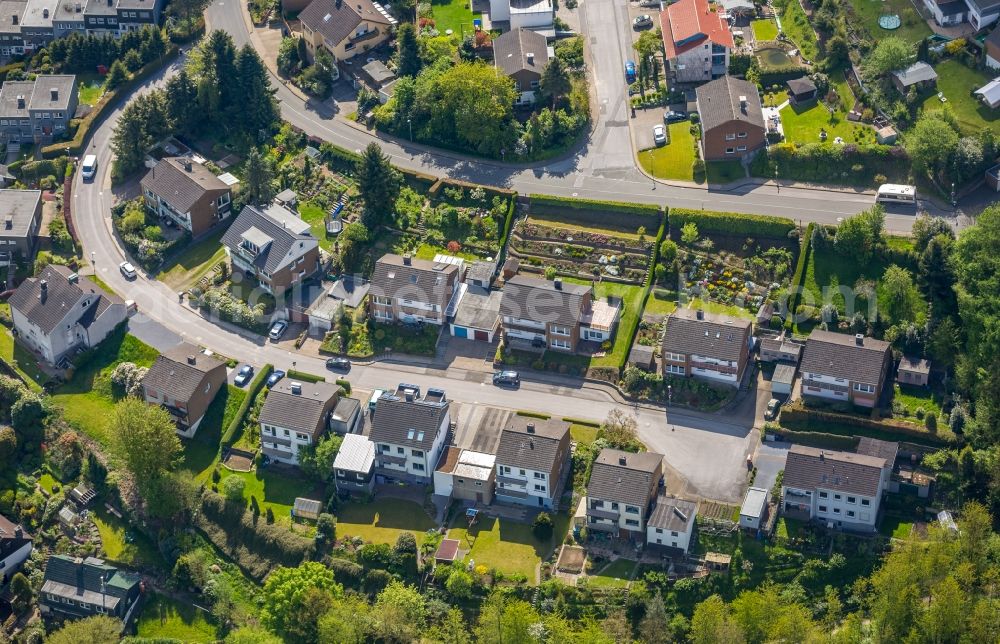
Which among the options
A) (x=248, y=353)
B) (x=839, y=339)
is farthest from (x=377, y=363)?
(x=839, y=339)

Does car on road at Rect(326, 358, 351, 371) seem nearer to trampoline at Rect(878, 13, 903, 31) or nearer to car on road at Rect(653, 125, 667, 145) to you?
car on road at Rect(653, 125, 667, 145)

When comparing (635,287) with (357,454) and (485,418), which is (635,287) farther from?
(357,454)

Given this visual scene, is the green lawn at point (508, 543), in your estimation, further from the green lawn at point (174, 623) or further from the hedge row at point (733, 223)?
the hedge row at point (733, 223)

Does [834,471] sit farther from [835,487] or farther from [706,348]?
[706,348]

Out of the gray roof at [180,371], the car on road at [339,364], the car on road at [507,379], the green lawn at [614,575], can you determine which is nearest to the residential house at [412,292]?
the car on road at [339,364]

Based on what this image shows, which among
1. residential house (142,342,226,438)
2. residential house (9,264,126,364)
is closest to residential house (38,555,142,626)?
residential house (142,342,226,438)

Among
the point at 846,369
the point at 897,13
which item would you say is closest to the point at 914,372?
the point at 846,369

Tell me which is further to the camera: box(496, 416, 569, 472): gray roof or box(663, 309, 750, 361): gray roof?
box(663, 309, 750, 361): gray roof
